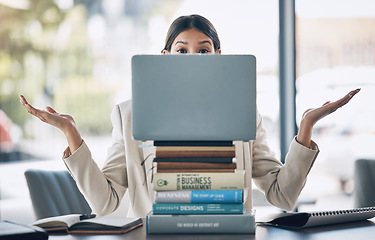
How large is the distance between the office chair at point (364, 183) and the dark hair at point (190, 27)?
0.85 meters

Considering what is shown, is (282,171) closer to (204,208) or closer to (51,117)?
(204,208)

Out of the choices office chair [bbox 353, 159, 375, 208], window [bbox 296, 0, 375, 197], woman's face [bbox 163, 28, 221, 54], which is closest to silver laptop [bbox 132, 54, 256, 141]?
woman's face [bbox 163, 28, 221, 54]

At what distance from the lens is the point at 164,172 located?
1229mm

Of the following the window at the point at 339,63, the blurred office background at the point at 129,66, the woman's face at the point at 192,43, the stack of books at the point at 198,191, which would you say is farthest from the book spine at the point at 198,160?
the window at the point at 339,63

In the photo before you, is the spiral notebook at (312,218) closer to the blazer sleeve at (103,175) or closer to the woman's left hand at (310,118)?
the woman's left hand at (310,118)

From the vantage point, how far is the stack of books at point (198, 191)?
3.99 ft

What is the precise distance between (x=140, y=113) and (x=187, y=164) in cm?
18

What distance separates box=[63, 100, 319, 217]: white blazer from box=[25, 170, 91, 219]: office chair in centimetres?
35

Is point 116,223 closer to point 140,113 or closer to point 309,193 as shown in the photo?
point 140,113

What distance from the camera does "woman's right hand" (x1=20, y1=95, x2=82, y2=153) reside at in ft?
4.52

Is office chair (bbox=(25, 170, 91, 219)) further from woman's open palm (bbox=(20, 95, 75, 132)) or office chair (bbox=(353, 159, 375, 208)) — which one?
office chair (bbox=(353, 159, 375, 208))

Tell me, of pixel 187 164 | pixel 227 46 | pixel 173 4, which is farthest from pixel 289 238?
pixel 173 4

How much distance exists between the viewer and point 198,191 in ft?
3.99

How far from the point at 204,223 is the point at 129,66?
3.11 m
